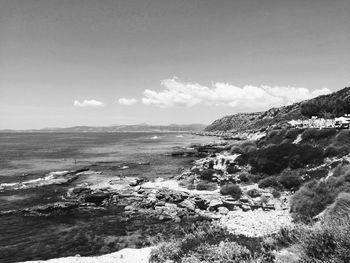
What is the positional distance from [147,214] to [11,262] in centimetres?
1184

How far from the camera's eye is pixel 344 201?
18.2m

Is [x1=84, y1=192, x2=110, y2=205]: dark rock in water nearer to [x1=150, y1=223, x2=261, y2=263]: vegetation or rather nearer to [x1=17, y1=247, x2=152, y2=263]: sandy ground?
[x1=17, y1=247, x2=152, y2=263]: sandy ground

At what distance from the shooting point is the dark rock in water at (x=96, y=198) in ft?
104

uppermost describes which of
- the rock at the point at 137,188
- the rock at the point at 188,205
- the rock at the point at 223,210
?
the rock at the point at 223,210

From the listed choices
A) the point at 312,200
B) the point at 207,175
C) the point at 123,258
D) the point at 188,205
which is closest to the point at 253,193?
the point at 188,205

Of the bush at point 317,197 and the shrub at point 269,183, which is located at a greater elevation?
the bush at point 317,197

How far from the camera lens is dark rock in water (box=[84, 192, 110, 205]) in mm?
31828

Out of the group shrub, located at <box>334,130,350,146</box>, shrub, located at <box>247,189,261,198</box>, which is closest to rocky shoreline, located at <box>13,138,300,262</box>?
shrub, located at <box>247,189,261,198</box>

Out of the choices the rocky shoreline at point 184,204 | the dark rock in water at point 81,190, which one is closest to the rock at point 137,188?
the rocky shoreline at point 184,204

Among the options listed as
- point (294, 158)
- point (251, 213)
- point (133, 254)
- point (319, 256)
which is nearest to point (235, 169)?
point (294, 158)

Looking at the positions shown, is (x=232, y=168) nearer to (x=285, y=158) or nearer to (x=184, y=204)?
(x=285, y=158)

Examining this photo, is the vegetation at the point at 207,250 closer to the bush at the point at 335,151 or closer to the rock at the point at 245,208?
the rock at the point at 245,208

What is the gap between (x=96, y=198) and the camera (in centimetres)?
3234

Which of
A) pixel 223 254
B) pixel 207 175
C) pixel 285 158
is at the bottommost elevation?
pixel 207 175
